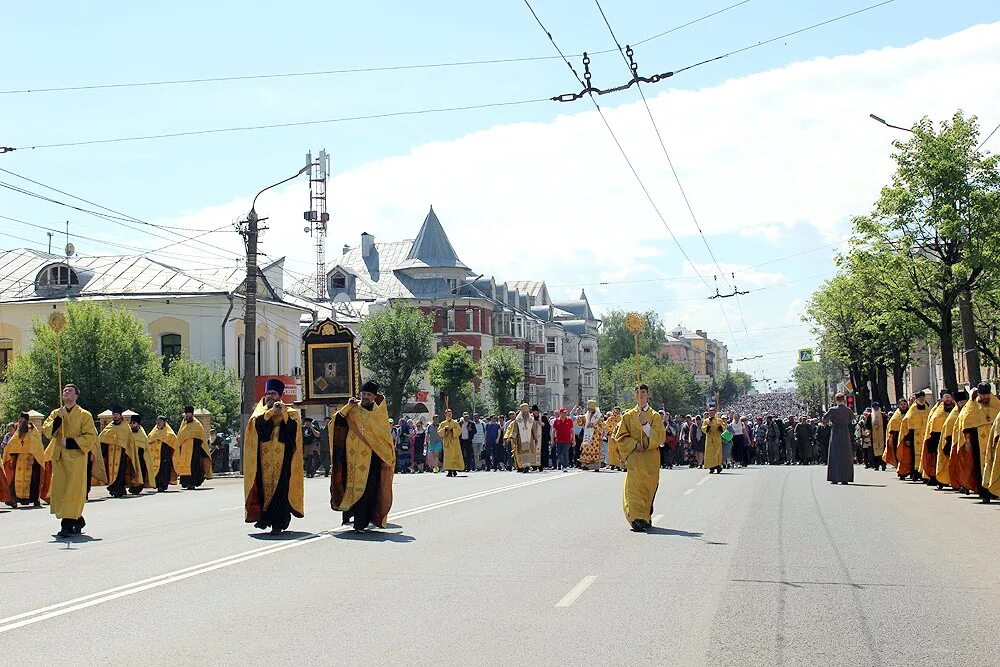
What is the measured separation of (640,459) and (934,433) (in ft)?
32.8

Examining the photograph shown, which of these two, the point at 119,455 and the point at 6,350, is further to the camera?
the point at 6,350

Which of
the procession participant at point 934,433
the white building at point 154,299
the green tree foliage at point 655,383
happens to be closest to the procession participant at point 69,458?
the procession participant at point 934,433

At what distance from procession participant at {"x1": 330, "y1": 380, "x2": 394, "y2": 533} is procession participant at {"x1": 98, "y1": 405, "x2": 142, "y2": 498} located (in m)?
11.9

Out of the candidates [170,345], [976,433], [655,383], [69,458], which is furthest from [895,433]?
[655,383]

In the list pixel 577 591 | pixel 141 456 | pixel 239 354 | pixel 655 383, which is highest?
pixel 655 383

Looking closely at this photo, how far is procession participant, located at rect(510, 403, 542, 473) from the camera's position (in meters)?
36.7

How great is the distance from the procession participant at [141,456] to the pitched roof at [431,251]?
218ft

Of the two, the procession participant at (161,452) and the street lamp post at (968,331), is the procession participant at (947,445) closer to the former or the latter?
the street lamp post at (968,331)

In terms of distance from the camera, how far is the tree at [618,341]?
13800 centimetres

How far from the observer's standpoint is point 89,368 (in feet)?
151

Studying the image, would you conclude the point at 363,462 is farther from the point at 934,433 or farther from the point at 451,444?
the point at 451,444

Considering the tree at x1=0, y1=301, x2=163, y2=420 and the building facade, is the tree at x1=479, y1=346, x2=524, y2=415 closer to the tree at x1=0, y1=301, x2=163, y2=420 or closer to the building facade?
the building facade

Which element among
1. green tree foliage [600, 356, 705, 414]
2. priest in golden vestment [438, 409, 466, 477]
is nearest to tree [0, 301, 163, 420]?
priest in golden vestment [438, 409, 466, 477]

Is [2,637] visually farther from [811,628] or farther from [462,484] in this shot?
[462,484]
